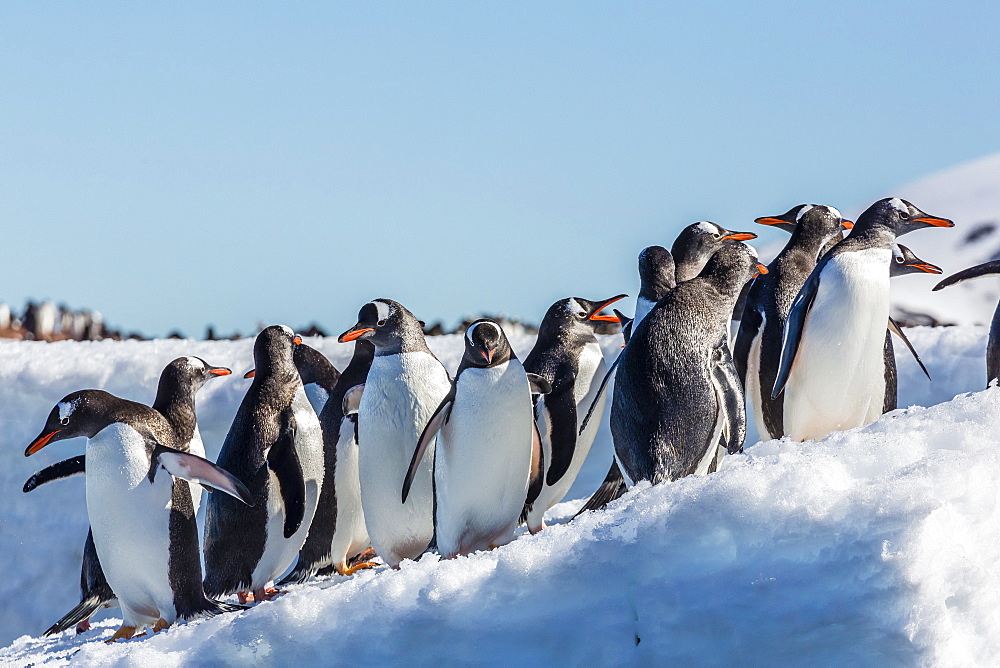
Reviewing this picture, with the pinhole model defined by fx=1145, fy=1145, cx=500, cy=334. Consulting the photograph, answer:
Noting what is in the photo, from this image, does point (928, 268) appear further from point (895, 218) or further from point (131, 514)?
point (131, 514)

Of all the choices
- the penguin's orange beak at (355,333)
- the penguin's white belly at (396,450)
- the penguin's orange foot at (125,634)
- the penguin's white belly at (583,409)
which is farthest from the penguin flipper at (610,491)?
the penguin's orange foot at (125,634)

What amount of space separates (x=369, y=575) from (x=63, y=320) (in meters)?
15.9

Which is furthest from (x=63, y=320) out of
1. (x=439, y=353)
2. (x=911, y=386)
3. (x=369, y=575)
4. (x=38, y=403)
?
(x=369, y=575)

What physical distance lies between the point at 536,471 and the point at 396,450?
0.55 m

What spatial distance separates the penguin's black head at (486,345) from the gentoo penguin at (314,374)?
1.69 metres

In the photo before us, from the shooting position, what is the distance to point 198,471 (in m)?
3.96

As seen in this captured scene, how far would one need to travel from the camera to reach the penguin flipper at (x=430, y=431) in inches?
160

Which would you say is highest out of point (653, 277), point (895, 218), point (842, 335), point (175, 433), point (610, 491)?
point (895, 218)

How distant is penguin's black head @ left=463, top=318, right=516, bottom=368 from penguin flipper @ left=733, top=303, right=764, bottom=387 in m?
1.57

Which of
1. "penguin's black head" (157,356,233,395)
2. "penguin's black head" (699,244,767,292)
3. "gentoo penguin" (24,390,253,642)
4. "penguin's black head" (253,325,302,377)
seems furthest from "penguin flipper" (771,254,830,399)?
"penguin's black head" (157,356,233,395)

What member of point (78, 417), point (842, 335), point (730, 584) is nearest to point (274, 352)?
point (78, 417)

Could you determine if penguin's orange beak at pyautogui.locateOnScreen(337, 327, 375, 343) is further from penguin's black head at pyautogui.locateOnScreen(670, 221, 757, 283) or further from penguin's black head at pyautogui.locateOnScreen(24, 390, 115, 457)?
penguin's black head at pyautogui.locateOnScreen(670, 221, 757, 283)

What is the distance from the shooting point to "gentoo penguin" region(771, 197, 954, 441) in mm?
4555

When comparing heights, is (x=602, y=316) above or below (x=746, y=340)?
above
